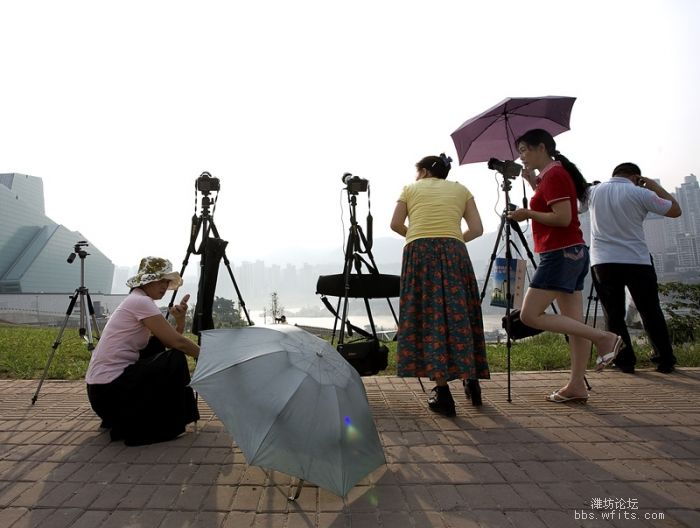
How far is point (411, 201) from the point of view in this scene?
3.60 meters

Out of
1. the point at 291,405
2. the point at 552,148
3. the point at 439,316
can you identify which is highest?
the point at 552,148

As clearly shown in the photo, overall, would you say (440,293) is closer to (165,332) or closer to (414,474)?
(414,474)

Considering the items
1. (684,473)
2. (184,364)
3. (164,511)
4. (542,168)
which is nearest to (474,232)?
(542,168)

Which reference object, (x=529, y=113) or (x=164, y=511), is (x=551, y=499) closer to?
(x=164, y=511)

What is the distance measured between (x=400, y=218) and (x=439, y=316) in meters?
0.88

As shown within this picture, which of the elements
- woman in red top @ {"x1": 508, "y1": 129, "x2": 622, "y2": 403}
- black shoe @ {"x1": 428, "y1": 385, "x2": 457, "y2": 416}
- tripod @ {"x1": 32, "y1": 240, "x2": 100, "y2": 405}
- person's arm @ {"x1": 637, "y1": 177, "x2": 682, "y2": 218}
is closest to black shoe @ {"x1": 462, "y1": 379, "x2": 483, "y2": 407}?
black shoe @ {"x1": 428, "y1": 385, "x2": 457, "y2": 416}

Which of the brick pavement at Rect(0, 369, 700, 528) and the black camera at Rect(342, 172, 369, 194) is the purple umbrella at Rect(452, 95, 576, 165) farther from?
the brick pavement at Rect(0, 369, 700, 528)

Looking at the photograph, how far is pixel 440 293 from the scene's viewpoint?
11.2 feet

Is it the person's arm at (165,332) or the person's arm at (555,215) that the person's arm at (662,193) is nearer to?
the person's arm at (555,215)

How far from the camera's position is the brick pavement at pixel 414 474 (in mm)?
1923

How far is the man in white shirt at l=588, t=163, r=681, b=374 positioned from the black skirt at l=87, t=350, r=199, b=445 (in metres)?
4.30

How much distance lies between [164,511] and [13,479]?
1.04 meters

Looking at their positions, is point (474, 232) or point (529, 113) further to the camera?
point (529, 113)

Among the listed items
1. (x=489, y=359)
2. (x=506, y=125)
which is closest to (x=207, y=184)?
(x=506, y=125)
